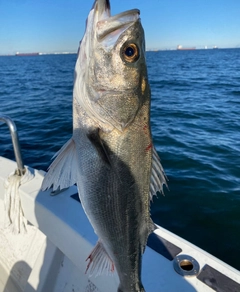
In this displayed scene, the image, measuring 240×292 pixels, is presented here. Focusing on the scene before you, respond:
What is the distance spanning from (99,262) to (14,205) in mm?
1834

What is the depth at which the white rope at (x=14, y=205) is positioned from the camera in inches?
125

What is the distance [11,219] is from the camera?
3.23 meters

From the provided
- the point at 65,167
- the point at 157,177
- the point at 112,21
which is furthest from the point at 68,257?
the point at 112,21

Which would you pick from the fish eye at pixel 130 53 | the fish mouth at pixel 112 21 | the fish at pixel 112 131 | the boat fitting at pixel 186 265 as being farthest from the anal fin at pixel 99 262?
the fish mouth at pixel 112 21

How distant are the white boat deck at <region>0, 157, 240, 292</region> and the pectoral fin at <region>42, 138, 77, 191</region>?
1.01 m

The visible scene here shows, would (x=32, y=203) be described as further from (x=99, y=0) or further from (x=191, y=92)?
(x=191, y=92)

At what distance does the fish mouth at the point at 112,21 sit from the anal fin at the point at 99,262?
4.47 feet

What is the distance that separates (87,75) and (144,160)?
622 millimetres

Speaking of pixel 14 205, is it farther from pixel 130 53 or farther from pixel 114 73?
pixel 130 53

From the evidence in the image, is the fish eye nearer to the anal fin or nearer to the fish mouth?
the fish mouth

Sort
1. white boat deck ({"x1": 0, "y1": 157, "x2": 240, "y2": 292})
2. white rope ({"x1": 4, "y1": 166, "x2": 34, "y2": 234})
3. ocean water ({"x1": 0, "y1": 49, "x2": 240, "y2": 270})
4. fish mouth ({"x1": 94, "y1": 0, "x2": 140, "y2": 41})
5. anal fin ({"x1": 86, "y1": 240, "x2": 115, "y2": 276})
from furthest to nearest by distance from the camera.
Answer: ocean water ({"x1": 0, "y1": 49, "x2": 240, "y2": 270}), white rope ({"x1": 4, "y1": 166, "x2": 34, "y2": 234}), white boat deck ({"x1": 0, "y1": 157, "x2": 240, "y2": 292}), anal fin ({"x1": 86, "y1": 240, "x2": 115, "y2": 276}), fish mouth ({"x1": 94, "y1": 0, "x2": 140, "y2": 41})

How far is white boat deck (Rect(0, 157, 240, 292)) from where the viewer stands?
2.14m

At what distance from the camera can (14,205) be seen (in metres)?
3.18

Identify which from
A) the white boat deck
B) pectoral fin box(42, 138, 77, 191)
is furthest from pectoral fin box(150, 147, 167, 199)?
the white boat deck
